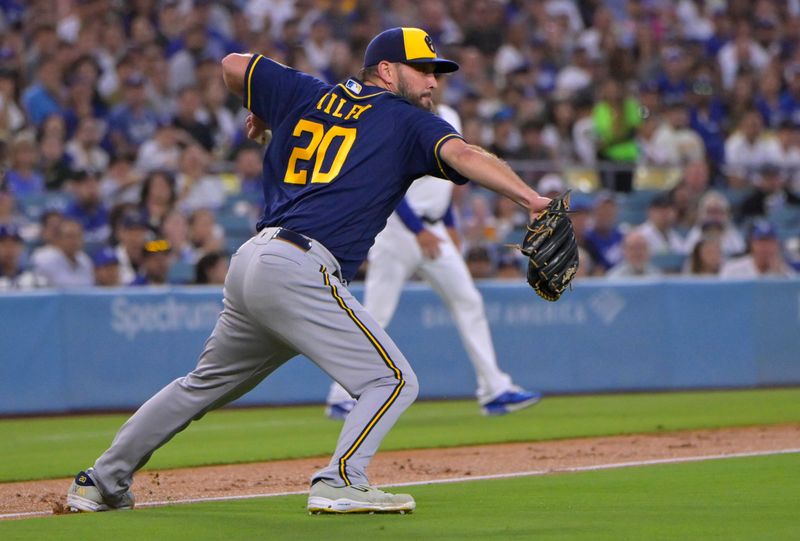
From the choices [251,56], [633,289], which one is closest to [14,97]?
[633,289]

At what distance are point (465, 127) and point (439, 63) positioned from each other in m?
9.33

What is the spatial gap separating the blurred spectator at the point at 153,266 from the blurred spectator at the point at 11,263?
2.89 ft

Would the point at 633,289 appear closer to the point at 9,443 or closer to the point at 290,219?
the point at 9,443

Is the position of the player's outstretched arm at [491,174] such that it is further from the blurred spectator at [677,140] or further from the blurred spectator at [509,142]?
the blurred spectator at [677,140]

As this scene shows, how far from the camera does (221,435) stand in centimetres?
966

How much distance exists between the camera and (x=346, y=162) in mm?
5629

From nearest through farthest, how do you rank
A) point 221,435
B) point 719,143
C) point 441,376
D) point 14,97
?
point 221,435 → point 441,376 → point 14,97 → point 719,143

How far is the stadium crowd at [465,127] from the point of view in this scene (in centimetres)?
1343

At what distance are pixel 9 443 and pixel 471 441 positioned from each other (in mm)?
3059

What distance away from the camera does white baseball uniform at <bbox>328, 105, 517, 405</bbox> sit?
395 inches

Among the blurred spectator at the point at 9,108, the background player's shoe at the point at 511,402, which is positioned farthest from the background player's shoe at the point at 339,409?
the blurred spectator at the point at 9,108

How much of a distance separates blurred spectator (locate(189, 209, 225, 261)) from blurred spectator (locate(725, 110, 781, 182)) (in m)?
7.38

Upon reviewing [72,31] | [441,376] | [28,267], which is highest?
[72,31]

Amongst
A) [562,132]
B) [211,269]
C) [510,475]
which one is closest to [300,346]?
[510,475]
